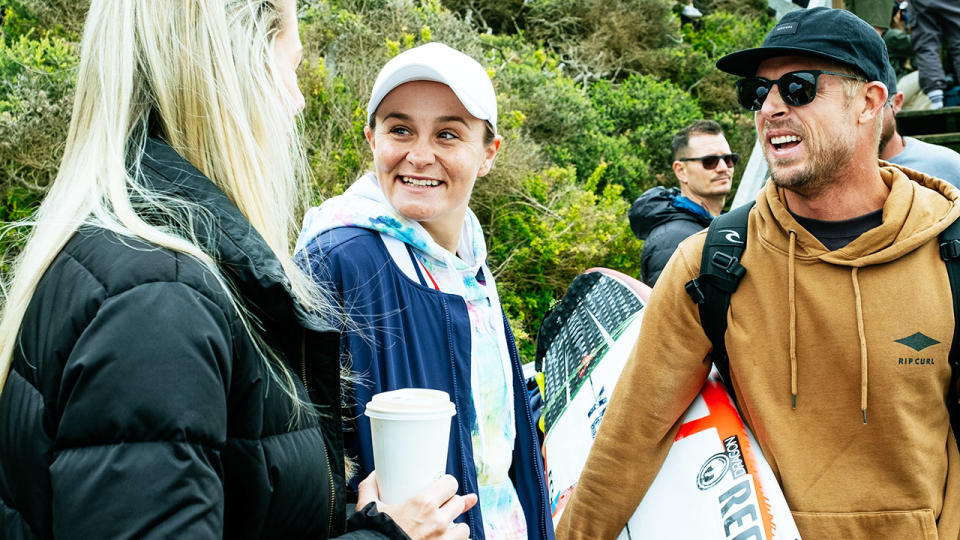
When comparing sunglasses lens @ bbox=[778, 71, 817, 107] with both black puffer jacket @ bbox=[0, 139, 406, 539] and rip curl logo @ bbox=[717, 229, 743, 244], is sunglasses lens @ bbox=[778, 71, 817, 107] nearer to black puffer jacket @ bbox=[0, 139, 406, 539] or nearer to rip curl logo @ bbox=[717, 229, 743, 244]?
rip curl logo @ bbox=[717, 229, 743, 244]

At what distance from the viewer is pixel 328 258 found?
6.40 feet

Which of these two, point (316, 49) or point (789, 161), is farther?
point (316, 49)

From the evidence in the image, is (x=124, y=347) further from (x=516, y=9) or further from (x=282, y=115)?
(x=516, y=9)

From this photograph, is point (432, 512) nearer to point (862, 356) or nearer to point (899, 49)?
point (862, 356)

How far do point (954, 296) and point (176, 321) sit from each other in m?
2.10

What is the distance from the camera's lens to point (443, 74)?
2.04 m

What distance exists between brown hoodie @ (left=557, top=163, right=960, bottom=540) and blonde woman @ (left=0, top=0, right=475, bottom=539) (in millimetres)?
1267

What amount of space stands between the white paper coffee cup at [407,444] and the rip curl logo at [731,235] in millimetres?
1398

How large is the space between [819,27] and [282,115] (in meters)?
1.89

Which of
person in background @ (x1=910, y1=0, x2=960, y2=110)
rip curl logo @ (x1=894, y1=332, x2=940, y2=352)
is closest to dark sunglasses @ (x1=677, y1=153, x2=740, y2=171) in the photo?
rip curl logo @ (x1=894, y1=332, x2=940, y2=352)

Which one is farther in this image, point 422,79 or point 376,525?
point 422,79

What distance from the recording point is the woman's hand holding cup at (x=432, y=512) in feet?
4.48

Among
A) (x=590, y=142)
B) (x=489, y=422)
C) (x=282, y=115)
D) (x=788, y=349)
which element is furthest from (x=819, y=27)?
(x=590, y=142)

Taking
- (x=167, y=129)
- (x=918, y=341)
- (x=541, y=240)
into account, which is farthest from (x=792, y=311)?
(x=541, y=240)
